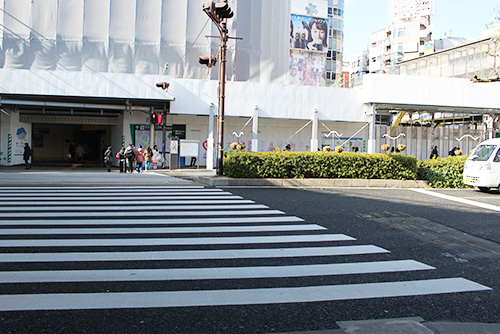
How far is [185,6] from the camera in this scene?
99.4 ft

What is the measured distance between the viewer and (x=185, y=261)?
227 inches

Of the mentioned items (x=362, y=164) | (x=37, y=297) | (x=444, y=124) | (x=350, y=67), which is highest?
(x=350, y=67)

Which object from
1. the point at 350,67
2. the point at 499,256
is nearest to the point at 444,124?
the point at 499,256

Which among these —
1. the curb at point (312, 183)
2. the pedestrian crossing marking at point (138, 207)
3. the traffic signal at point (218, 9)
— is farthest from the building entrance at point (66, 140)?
the pedestrian crossing marking at point (138, 207)

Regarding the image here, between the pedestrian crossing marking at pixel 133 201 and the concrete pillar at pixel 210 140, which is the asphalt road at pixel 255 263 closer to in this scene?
the pedestrian crossing marking at pixel 133 201

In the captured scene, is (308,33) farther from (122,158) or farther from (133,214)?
(133,214)

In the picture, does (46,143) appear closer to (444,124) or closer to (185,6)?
(185,6)

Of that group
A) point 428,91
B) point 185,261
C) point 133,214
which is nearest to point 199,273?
point 185,261

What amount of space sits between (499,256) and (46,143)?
37.7m

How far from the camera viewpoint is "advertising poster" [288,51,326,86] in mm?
68062

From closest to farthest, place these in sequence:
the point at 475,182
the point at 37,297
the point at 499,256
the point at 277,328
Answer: the point at 277,328, the point at 37,297, the point at 499,256, the point at 475,182

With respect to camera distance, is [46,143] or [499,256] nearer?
[499,256]

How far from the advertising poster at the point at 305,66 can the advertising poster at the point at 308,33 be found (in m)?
1.17

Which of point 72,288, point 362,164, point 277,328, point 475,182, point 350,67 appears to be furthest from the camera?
point 350,67
